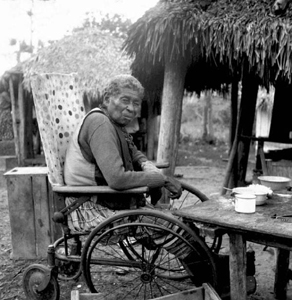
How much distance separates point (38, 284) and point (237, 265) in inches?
55.1

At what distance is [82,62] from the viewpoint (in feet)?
28.7

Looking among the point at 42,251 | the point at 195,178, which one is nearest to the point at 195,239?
the point at 42,251

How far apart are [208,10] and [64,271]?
117 inches

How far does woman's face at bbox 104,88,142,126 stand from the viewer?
256 cm

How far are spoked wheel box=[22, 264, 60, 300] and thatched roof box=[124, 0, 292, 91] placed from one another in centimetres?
247

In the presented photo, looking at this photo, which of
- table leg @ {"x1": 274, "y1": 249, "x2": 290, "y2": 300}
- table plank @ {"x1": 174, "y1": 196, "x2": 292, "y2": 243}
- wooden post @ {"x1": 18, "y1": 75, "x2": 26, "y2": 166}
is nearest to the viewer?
table plank @ {"x1": 174, "y1": 196, "x2": 292, "y2": 243}

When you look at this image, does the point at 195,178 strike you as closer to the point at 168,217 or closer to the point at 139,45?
the point at 139,45

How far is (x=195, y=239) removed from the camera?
2168mm

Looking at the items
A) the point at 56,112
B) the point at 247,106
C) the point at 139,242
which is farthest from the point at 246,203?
the point at 247,106

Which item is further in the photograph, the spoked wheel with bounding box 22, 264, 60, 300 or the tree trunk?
the tree trunk

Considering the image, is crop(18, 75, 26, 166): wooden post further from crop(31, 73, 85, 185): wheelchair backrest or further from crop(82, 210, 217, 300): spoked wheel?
crop(82, 210, 217, 300): spoked wheel

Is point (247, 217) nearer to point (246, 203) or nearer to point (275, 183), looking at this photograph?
point (246, 203)

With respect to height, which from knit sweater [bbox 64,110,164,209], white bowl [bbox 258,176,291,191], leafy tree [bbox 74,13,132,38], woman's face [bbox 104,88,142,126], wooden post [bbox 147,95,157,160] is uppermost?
leafy tree [bbox 74,13,132,38]

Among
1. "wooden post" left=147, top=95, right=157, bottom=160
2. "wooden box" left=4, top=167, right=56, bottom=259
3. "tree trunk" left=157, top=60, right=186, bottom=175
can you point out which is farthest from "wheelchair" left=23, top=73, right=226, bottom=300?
"wooden post" left=147, top=95, right=157, bottom=160
